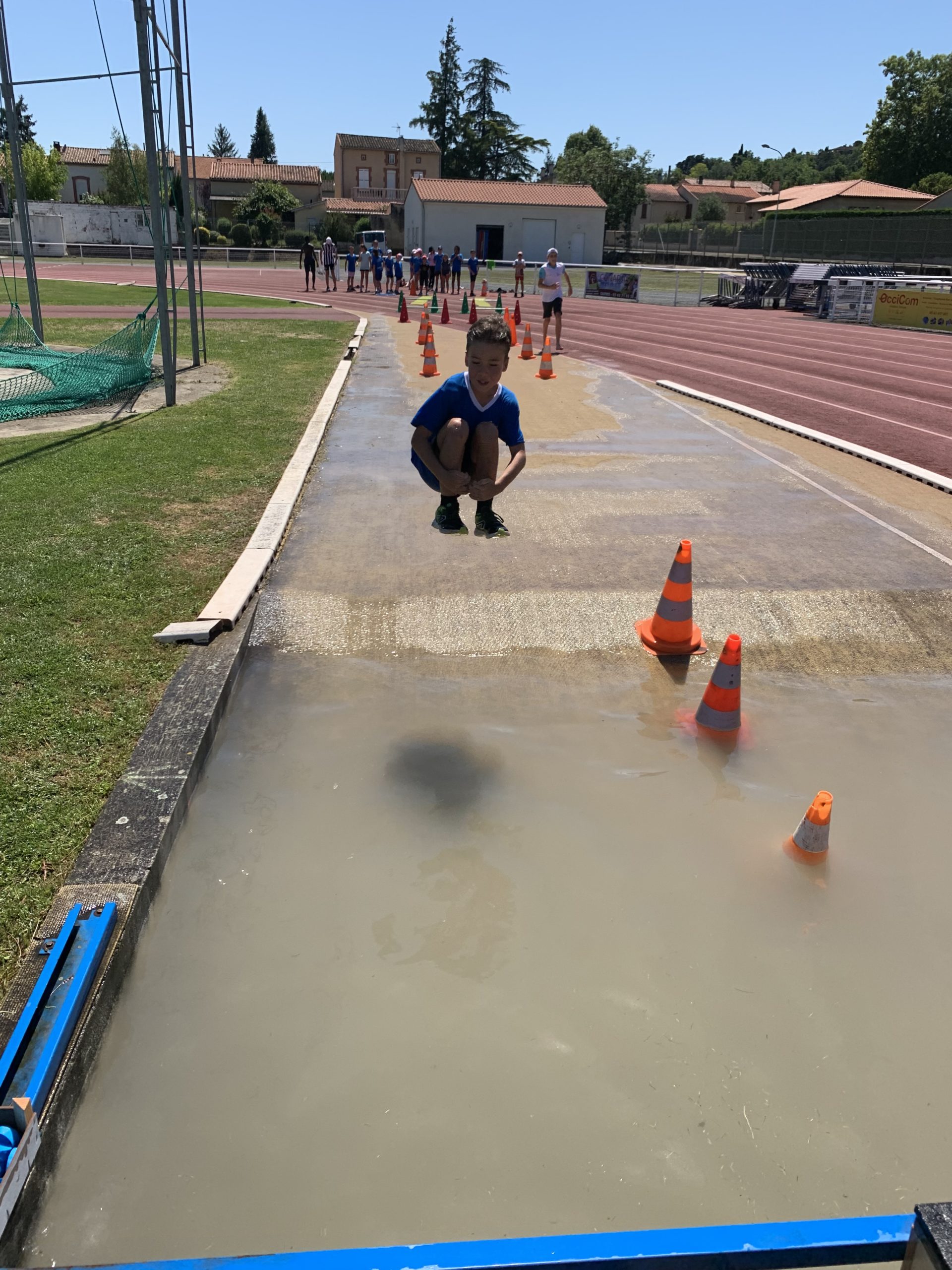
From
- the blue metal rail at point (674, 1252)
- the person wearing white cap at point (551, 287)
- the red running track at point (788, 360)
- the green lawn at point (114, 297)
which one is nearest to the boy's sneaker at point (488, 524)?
the blue metal rail at point (674, 1252)

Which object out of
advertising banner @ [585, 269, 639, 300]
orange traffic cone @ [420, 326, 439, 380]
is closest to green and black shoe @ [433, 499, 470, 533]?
orange traffic cone @ [420, 326, 439, 380]

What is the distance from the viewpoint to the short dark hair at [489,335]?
5.15 meters

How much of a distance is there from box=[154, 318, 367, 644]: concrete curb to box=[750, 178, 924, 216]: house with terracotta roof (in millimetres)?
66155

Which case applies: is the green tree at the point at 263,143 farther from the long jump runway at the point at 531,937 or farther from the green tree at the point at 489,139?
the long jump runway at the point at 531,937

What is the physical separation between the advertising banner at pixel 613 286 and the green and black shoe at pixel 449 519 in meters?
34.8

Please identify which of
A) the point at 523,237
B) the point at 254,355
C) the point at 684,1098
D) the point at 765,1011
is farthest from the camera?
the point at 523,237

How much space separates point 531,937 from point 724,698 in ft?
7.24

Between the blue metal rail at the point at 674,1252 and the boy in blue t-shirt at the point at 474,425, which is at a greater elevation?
the boy in blue t-shirt at the point at 474,425

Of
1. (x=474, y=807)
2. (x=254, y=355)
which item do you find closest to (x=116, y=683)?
(x=474, y=807)

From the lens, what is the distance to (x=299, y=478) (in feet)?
30.5

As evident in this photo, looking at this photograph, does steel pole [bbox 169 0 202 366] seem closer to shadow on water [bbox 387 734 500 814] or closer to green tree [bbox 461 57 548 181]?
shadow on water [bbox 387 734 500 814]

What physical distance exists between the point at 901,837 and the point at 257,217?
68.4 metres

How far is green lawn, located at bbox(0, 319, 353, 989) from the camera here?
4023 mm

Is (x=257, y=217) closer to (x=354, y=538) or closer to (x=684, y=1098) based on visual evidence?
(x=354, y=538)
